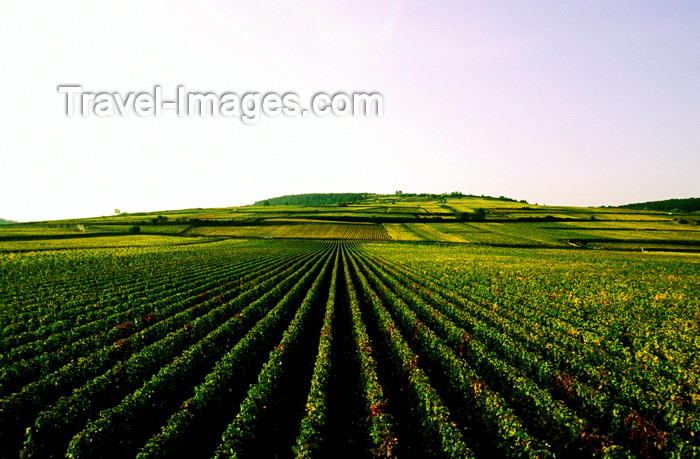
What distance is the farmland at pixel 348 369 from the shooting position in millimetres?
8195

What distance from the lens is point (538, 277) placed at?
31766mm

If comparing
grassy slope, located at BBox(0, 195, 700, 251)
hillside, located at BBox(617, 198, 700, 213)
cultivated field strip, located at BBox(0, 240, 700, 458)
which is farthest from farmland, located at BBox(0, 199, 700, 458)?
hillside, located at BBox(617, 198, 700, 213)

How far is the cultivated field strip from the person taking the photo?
8.03 m

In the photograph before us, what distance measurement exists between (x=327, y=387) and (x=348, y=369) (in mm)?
2565

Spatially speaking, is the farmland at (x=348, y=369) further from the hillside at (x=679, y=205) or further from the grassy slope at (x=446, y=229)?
the hillside at (x=679, y=205)

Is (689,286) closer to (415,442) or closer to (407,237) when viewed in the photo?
(415,442)

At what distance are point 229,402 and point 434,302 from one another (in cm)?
1536

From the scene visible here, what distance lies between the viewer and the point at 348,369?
43.2 ft

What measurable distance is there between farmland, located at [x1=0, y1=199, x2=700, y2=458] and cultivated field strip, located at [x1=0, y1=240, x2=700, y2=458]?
6 centimetres

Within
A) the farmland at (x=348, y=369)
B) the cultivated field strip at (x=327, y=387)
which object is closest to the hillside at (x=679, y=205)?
the farmland at (x=348, y=369)

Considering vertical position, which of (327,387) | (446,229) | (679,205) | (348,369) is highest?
(679,205)

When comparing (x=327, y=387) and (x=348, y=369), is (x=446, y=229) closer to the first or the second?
(x=348, y=369)


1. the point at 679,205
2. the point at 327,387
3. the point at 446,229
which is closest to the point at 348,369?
the point at 327,387

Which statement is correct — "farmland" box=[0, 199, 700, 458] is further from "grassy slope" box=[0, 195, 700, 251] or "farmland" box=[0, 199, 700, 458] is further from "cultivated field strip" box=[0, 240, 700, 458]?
"grassy slope" box=[0, 195, 700, 251]
